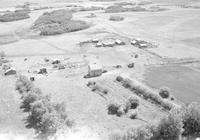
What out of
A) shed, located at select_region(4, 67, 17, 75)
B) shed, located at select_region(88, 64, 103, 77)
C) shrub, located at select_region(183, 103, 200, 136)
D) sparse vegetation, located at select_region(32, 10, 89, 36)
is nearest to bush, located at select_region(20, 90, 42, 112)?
shed, located at select_region(88, 64, 103, 77)

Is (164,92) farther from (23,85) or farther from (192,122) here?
(23,85)

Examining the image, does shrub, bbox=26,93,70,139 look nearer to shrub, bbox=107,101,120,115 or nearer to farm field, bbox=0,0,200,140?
farm field, bbox=0,0,200,140

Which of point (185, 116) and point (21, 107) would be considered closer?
point (185, 116)

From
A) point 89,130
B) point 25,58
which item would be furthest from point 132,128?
point 25,58

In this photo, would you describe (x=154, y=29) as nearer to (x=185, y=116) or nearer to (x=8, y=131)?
(x=185, y=116)

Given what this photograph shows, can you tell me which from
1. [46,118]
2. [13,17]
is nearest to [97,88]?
[46,118]
